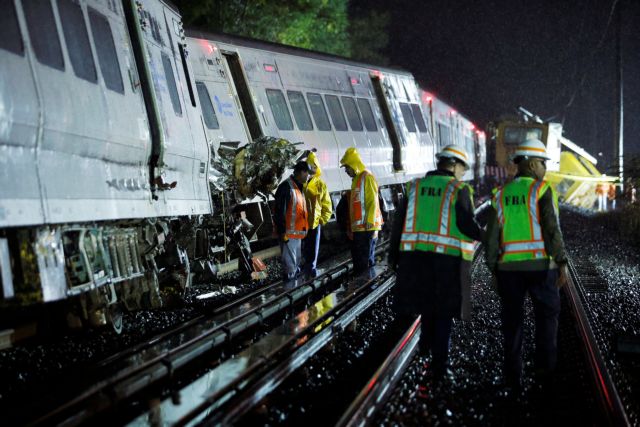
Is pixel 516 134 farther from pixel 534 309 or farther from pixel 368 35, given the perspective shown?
pixel 534 309

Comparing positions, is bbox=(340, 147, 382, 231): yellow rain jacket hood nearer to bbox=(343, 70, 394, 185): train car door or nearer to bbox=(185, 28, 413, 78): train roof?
bbox=(185, 28, 413, 78): train roof

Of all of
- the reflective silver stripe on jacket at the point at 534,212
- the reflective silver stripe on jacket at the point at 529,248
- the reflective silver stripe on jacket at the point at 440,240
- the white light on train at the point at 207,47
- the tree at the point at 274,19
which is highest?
the tree at the point at 274,19

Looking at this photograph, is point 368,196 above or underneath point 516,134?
underneath

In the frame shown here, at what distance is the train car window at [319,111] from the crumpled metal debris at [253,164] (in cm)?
337

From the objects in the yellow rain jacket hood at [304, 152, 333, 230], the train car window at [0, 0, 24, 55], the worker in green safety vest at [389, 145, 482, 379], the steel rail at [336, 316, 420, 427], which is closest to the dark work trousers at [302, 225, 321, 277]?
the yellow rain jacket hood at [304, 152, 333, 230]

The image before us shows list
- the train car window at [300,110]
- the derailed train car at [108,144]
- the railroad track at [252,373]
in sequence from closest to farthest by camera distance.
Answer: the railroad track at [252,373]
the derailed train car at [108,144]
the train car window at [300,110]

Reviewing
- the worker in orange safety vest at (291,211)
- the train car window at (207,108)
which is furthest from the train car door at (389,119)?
the worker in orange safety vest at (291,211)

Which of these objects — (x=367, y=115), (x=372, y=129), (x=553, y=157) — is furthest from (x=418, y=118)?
(x=553, y=157)

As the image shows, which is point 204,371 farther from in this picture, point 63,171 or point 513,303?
point 513,303

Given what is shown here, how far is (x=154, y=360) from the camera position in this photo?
5184 mm

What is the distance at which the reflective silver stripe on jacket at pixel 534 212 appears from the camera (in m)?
5.04

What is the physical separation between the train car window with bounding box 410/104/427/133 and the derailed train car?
8.13 meters

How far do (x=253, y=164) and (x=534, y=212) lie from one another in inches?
219

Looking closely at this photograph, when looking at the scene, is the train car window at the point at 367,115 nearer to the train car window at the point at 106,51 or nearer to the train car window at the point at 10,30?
the train car window at the point at 106,51
